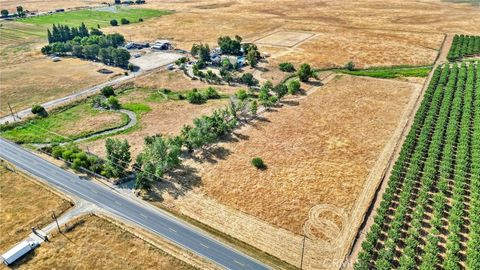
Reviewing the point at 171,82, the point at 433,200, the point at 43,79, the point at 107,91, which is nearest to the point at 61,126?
the point at 107,91

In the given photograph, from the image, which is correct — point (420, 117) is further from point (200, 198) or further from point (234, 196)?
point (200, 198)

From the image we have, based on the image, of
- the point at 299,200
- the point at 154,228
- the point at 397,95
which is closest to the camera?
the point at 154,228

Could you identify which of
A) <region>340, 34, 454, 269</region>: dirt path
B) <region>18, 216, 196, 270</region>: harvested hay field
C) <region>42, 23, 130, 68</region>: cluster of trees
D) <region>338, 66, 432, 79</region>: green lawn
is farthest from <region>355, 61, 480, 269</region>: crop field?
<region>42, 23, 130, 68</region>: cluster of trees

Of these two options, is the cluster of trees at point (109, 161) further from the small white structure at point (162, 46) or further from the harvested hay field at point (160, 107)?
the small white structure at point (162, 46)

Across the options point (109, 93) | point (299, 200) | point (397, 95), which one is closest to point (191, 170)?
point (299, 200)

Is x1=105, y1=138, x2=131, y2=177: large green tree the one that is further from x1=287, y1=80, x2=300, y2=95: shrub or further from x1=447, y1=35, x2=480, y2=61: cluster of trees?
x1=447, y1=35, x2=480, y2=61: cluster of trees

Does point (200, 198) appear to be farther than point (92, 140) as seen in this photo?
No
